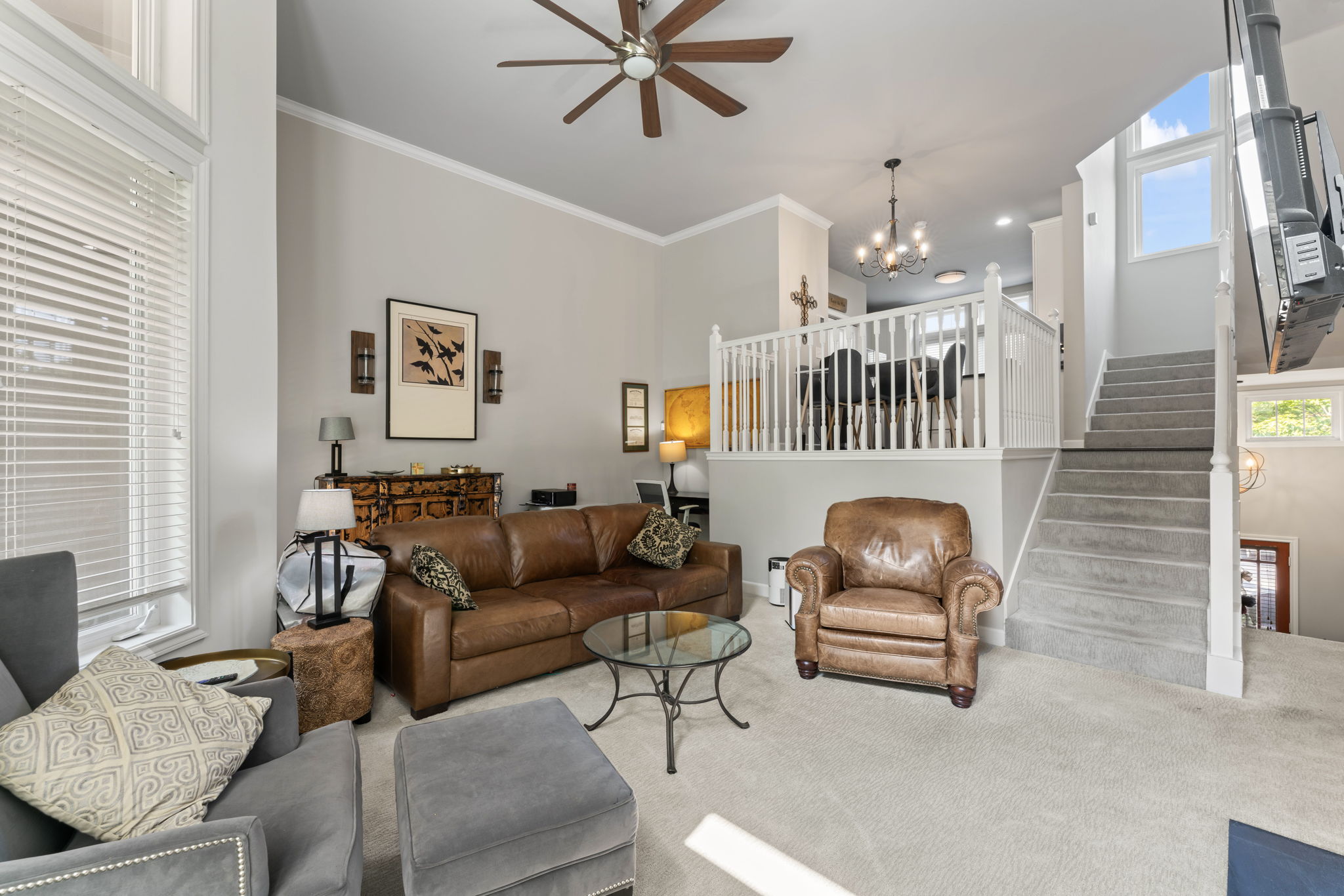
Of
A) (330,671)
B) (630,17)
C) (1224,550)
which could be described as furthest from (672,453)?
(1224,550)

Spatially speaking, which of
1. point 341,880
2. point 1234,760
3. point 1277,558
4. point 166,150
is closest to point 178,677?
point 341,880

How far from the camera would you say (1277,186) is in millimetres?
917

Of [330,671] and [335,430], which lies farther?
[335,430]

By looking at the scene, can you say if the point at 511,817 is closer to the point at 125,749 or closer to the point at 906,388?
the point at 125,749

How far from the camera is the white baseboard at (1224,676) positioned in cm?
274

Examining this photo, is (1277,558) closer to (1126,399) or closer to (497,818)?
(1126,399)

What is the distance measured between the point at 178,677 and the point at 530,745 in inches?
34.0

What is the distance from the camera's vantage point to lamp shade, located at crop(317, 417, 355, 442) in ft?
13.4

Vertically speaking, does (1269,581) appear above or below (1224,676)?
below

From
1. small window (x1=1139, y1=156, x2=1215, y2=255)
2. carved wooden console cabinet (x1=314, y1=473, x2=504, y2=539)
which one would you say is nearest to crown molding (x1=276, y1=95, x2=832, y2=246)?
carved wooden console cabinet (x1=314, y1=473, x2=504, y2=539)

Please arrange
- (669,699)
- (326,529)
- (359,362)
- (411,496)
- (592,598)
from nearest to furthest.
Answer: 1. (669,699)
2. (326,529)
3. (592,598)
4. (411,496)
5. (359,362)

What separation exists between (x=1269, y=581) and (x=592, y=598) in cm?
780

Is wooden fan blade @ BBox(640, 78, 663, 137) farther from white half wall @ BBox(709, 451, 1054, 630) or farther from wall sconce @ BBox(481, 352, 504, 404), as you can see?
white half wall @ BBox(709, 451, 1054, 630)

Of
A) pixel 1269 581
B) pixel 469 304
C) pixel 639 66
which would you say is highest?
pixel 639 66
